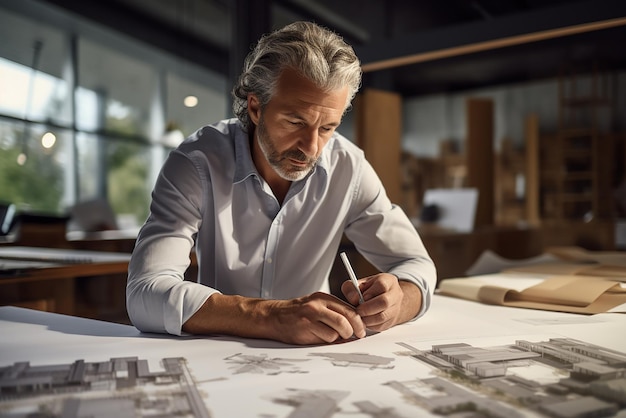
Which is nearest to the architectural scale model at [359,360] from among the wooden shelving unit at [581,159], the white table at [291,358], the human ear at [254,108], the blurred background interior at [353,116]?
the white table at [291,358]

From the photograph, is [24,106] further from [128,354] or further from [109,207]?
[128,354]

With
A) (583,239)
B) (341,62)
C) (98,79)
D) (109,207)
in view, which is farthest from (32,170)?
(341,62)

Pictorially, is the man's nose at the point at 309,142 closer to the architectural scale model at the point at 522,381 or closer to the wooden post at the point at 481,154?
the architectural scale model at the point at 522,381

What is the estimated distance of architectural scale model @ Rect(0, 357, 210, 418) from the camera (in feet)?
2.32

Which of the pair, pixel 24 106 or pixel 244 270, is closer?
pixel 244 270

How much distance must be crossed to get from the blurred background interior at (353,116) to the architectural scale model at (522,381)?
91.5 inches

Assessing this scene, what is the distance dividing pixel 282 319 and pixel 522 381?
435mm

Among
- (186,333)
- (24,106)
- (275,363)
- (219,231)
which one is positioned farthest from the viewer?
(24,106)

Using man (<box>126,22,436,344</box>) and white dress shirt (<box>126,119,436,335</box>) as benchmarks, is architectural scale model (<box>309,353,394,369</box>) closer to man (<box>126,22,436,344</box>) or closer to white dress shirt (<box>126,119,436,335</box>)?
man (<box>126,22,436,344</box>)

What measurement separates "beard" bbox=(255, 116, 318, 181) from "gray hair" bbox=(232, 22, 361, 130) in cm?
9

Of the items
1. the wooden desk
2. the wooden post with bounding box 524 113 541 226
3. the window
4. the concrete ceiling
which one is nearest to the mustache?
the wooden desk

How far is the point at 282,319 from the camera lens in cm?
108

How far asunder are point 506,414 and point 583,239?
9.83 feet

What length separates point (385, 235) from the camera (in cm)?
160
